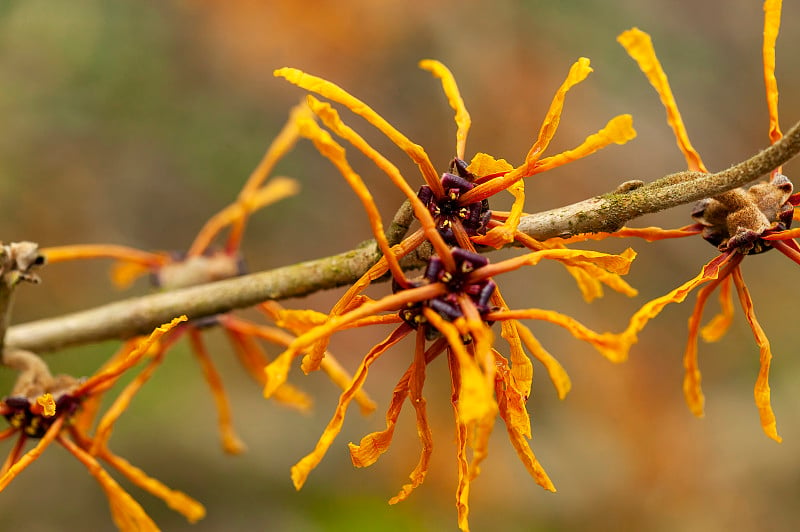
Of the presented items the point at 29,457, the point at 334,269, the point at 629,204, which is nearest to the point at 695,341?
the point at 629,204

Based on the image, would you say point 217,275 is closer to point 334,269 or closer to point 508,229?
point 334,269

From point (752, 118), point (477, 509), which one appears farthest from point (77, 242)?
point (752, 118)

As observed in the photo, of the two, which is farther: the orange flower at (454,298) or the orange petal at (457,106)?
the orange petal at (457,106)

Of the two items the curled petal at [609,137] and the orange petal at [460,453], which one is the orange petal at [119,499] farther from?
the curled petal at [609,137]

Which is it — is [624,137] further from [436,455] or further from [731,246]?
[436,455]

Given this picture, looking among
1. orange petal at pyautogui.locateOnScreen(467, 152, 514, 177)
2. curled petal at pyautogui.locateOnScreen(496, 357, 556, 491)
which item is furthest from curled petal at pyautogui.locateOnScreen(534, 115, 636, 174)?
curled petal at pyautogui.locateOnScreen(496, 357, 556, 491)

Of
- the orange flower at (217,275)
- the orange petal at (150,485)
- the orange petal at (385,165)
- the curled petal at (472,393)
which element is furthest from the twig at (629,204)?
the orange petal at (150,485)

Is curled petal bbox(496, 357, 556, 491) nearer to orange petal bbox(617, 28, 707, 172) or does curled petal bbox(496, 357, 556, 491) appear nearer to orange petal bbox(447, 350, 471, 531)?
orange petal bbox(447, 350, 471, 531)
